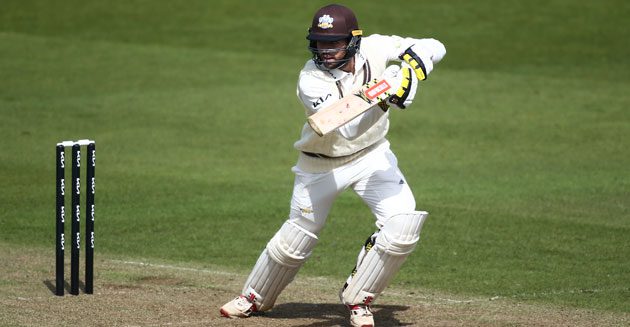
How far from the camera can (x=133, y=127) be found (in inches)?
617

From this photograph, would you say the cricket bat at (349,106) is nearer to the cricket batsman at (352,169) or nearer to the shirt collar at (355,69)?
the cricket batsman at (352,169)

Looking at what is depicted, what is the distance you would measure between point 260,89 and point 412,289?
967 centimetres

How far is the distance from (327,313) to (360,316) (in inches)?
24.6

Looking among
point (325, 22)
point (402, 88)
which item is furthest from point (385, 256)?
point (325, 22)

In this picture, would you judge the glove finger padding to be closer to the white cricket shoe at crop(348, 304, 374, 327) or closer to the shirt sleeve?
the shirt sleeve

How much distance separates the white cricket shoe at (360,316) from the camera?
7.29m

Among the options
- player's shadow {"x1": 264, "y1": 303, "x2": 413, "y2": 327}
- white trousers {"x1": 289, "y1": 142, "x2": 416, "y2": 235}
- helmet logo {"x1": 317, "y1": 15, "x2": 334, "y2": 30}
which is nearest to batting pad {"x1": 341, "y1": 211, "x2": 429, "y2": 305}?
white trousers {"x1": 289, "y1": 142, "x2": 416, "y2": 235}

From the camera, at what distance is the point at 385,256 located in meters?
7.16

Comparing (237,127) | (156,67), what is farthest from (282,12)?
(237,127)

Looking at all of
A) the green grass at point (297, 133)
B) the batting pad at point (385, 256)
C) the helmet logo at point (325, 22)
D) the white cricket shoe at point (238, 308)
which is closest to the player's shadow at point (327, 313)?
the white cricket shoe at point (238, 308)

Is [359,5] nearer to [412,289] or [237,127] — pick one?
[237,127]

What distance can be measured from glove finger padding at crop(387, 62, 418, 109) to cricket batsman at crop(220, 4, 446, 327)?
59mm

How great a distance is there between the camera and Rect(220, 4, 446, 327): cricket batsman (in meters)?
7.14

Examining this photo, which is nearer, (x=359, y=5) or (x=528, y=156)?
(x=528, y=156)
